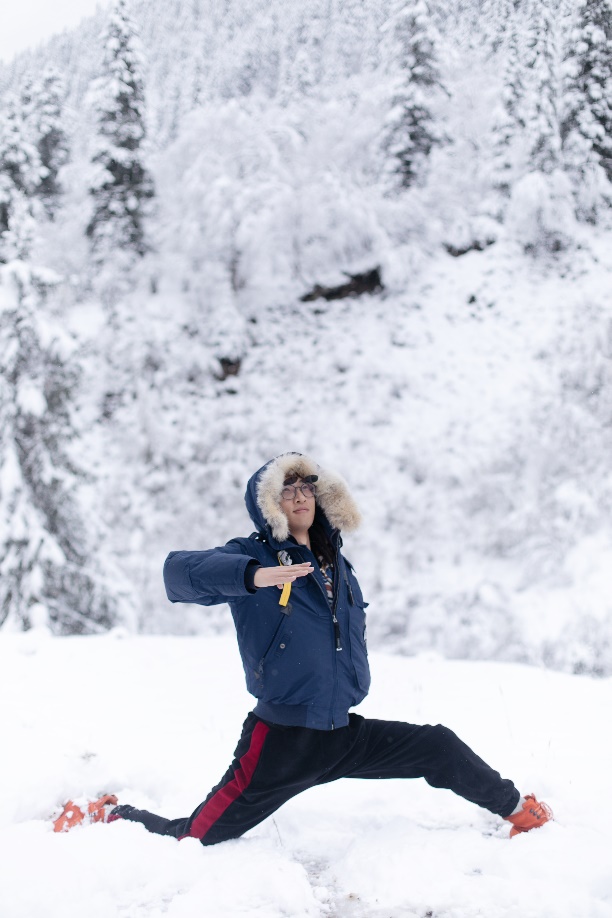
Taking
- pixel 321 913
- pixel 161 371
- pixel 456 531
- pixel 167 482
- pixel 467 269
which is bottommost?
pixel 321 913

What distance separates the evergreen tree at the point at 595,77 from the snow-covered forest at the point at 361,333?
0.17ft

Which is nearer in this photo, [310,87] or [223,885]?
[223,885]

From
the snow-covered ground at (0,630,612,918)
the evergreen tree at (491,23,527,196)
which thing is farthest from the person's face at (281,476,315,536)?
the evergreen tree at (491,23,527,196)

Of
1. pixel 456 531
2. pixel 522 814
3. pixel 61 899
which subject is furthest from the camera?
pixel 456 531

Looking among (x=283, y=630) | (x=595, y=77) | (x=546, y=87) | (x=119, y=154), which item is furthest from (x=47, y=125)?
(x=283, y=630)

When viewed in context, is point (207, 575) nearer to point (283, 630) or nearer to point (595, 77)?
point (283, 630)

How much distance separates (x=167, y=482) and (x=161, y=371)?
3.78 metres

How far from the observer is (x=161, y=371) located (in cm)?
1802

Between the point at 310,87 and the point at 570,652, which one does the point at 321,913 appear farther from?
the point at 310,87

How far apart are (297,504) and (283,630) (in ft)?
1.99

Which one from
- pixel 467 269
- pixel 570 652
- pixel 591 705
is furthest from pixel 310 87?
pixel 591 705

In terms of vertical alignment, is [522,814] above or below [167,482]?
below

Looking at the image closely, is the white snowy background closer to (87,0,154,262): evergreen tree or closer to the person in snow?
the person in snow

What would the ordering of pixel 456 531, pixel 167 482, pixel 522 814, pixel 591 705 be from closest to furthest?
pixel 522 814 → pixel 591 705 → pixel 456 531 → pixel 167 482
